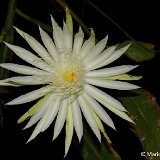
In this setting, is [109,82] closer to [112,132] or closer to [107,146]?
[107,146]

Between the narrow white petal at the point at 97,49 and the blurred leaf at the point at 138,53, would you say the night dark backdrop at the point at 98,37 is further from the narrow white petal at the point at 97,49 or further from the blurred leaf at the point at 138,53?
the narrow white petal at the point at 97,49

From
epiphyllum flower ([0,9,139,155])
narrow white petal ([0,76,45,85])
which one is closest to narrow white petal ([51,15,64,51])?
epiphyllum flower ([0,9,139,155])

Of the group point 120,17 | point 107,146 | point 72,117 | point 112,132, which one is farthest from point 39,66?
point 120,17

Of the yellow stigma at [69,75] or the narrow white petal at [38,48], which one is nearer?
the narrow white petal at [38,48]

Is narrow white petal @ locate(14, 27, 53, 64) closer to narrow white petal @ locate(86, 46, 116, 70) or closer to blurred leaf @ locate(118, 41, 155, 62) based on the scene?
narrow white petal @ locate(86, 46, 116, 70)

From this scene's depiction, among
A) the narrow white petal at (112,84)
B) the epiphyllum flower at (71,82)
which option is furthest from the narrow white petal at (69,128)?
the narrow white petal at (112,84)

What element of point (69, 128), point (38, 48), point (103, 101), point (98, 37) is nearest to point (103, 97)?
point (103, 101)
